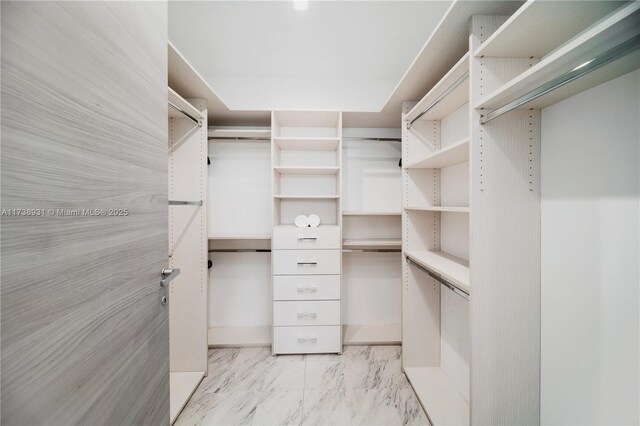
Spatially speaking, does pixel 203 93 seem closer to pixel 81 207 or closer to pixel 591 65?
pixel 81 207

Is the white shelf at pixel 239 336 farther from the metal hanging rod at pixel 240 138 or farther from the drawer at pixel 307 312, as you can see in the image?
the metal hanging rod at pixel 240 138

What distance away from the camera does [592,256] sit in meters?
0.91

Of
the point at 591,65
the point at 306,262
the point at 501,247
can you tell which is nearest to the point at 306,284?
the point at 306,262

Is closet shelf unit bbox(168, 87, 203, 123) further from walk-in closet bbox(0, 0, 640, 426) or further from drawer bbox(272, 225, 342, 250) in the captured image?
drawer bbox(272, 225, 342, 250)

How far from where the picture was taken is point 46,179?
1.58ft

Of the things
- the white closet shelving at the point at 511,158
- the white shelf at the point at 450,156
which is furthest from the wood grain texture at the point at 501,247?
the white shelf at the point at 450,156

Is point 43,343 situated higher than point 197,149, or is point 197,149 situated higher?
point 197,149

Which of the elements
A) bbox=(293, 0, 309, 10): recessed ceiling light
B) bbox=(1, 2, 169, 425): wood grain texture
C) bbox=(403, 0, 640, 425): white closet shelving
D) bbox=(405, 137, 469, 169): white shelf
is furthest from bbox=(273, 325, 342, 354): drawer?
bbox=(293, 0, 309, 10): recessed ceiling light

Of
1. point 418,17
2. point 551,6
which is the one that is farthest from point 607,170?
point 418,17

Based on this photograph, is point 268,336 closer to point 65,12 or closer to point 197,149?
point 197,149

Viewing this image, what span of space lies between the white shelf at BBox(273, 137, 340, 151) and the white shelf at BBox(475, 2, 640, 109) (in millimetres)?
1262

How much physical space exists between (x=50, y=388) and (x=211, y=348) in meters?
1.97

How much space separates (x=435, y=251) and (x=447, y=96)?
43.0 inches

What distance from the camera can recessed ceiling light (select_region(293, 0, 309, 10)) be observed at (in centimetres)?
154
